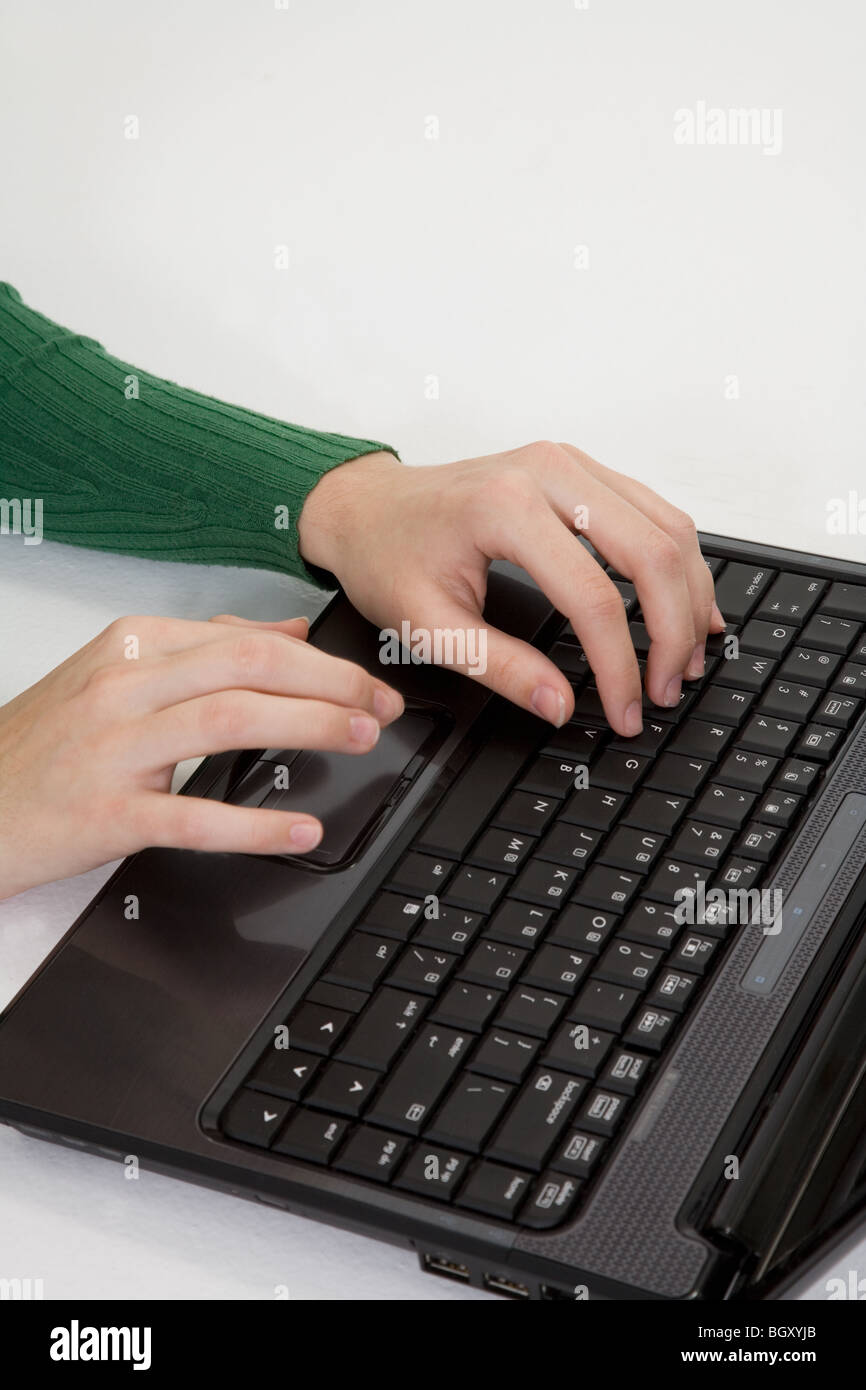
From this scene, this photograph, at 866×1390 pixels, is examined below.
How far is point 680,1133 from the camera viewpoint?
596 millimetres

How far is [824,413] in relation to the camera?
1.03 meters

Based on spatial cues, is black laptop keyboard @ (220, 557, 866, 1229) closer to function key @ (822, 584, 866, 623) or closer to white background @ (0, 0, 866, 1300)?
function key @ (822, 584, 866, 623)

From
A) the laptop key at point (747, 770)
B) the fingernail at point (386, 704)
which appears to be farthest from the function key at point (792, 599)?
the fingernail at point (386, 704)

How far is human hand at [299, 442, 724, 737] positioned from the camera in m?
0.78

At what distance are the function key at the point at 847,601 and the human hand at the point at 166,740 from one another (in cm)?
25

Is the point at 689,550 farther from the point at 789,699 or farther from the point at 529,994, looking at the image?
the point at 529,994

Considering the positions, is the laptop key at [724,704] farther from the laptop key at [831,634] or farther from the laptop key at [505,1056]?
the laptop key at [505,1056]

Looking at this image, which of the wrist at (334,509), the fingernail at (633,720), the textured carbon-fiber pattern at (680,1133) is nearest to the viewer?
the textured carbon-fiber pattern at (680,1133)

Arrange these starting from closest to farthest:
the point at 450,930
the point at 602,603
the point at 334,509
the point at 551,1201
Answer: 1. the point at 551,1201
2. the point at 450,930
3. the point at 602,603
4. the point at 334,509

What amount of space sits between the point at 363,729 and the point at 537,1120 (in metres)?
0.21

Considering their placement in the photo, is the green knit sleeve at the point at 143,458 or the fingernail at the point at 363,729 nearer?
the fingernail at the point at 363,729

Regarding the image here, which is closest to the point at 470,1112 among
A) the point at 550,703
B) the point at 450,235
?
the point at 550,703

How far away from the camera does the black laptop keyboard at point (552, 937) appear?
0.60m

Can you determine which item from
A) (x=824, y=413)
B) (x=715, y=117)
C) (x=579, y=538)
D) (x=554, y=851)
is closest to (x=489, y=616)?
(x=579, y=538)
